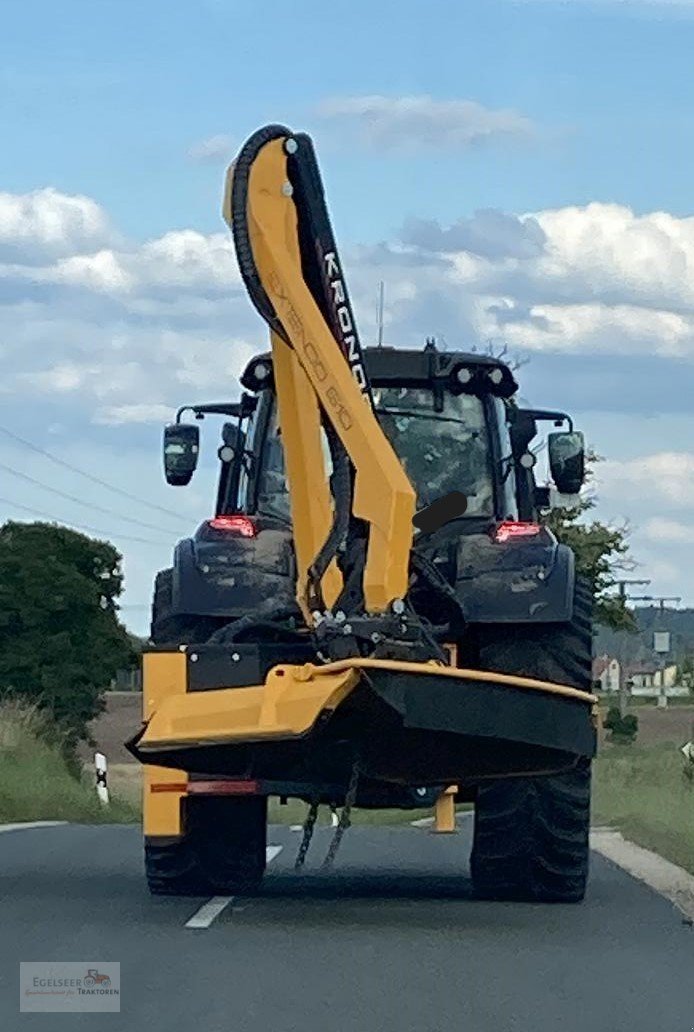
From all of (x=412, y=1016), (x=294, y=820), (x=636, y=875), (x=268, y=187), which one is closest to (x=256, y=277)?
(x=268, y=187)

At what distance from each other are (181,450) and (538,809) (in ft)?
10.7

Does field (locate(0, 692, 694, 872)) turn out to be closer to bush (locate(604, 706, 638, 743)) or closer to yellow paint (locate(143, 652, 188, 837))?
yellow paint (locate(143, 652, 188, 837))

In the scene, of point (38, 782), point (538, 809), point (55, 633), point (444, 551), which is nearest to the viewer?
point (444, 551)

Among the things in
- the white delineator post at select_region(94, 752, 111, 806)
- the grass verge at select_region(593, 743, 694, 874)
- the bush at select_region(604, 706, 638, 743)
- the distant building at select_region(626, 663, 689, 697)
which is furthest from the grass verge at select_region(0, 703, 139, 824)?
the distant building at select_region(626, 663, 689, 697)

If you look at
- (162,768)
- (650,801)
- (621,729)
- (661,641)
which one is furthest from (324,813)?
(661,641)

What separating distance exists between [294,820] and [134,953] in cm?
1993

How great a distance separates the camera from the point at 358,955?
11.9m

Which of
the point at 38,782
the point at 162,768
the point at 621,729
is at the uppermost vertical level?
the point at 621,729

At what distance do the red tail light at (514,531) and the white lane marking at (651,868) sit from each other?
8.10 ft

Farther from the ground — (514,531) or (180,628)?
(514,531)

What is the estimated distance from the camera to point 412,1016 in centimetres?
998

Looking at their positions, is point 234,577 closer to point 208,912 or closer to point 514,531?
point 514,531

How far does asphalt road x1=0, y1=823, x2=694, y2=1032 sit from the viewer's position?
9.97 meters

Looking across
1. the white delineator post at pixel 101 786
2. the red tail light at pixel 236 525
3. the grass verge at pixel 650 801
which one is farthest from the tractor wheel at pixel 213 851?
the white delineator post at pixel 101 786
